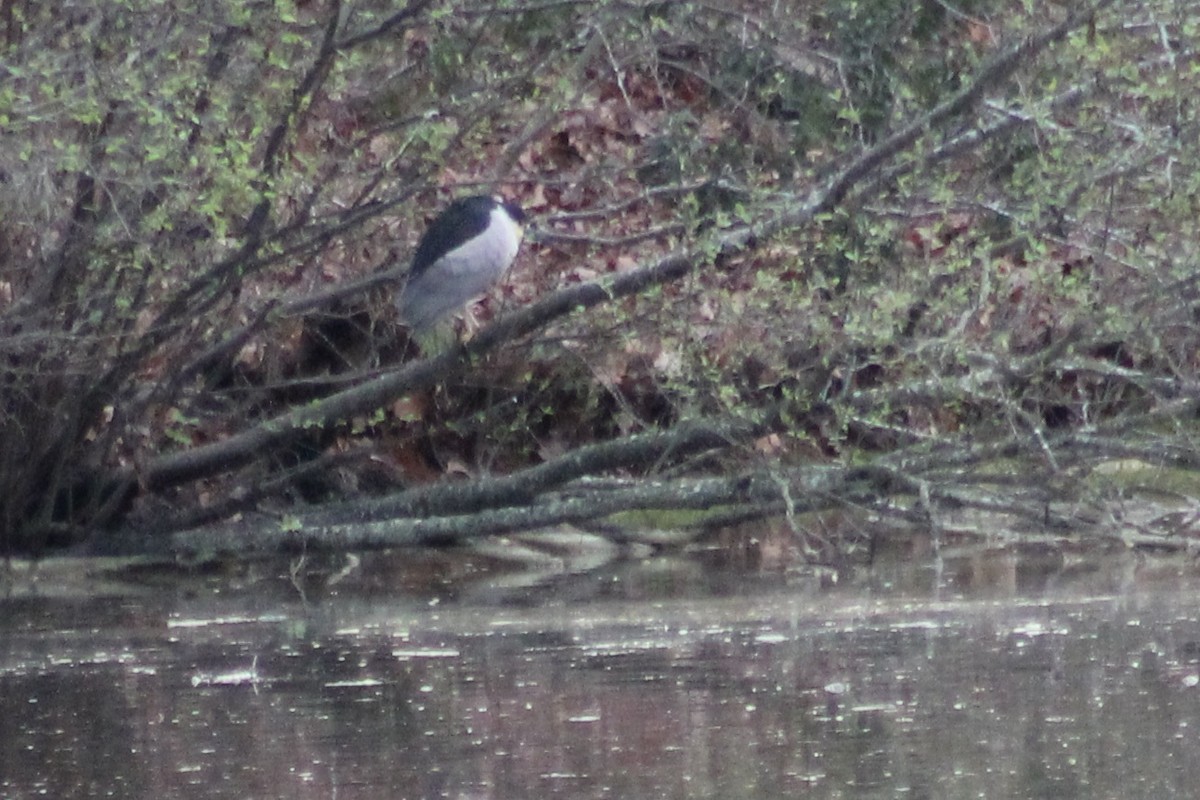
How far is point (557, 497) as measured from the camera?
7.45 metres

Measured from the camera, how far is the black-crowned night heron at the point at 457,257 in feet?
23.6

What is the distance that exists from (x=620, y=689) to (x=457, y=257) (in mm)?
2303

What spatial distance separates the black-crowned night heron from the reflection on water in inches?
35.6

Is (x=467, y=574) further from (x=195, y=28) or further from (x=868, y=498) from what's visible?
(x=195, y=28)

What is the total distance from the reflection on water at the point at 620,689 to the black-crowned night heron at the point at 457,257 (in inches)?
35.6

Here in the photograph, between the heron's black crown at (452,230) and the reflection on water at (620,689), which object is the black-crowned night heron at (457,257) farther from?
the reflection on water at (620,689)

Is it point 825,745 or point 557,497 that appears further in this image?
point 557,497

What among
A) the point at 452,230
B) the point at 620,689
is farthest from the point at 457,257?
the point at 620,689

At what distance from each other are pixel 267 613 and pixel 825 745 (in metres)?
2.58

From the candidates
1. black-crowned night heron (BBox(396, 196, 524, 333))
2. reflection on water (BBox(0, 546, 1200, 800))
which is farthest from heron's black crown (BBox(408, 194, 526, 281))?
reflection on water (BBox(0, 546, 1200, 800))

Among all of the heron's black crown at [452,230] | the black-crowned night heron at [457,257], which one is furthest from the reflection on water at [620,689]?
the heron's black crown at [452,230]

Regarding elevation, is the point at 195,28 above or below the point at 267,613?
above

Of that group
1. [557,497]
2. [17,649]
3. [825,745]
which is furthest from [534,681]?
[557,497]

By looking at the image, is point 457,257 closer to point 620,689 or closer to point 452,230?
point 452,230
